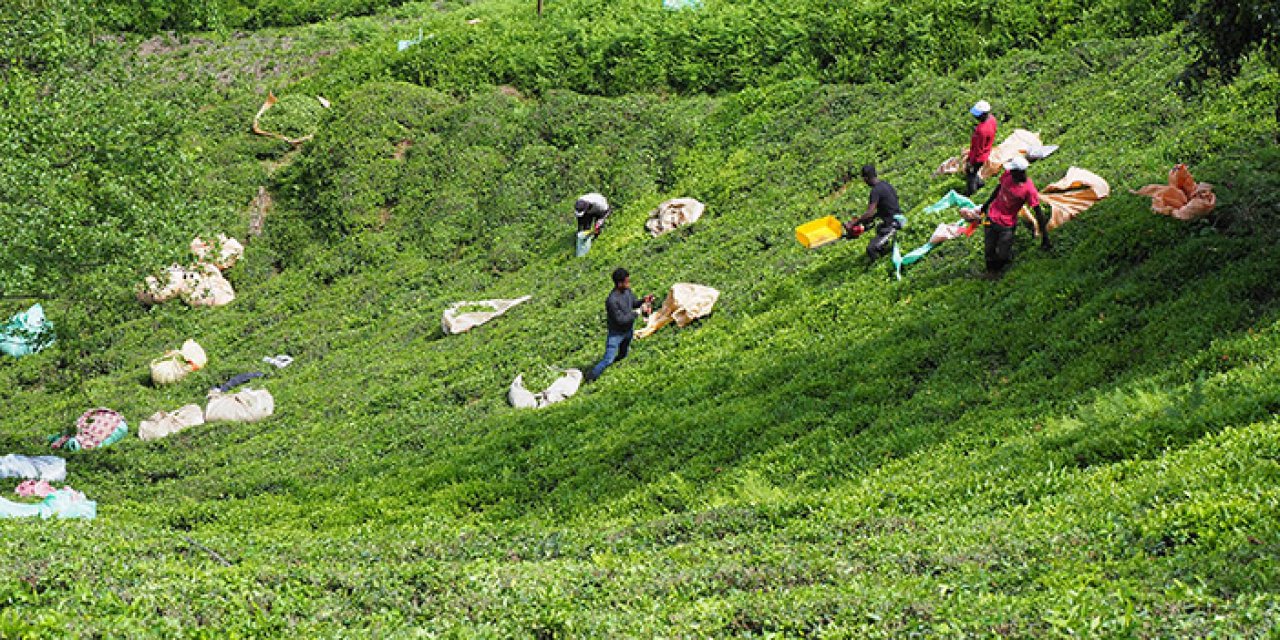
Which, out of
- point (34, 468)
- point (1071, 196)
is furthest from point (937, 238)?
point (34, 468)

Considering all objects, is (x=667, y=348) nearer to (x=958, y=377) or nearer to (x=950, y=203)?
(x=950, y=203)

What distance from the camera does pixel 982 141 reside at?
21969mm

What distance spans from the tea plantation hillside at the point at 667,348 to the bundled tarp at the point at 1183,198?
377 mm

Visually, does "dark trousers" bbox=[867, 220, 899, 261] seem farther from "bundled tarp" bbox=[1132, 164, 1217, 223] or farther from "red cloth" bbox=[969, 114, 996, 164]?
"bundled tarp" bbox=[1132, 164, 1217, 223]

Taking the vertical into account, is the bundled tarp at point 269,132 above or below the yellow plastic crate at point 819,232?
below

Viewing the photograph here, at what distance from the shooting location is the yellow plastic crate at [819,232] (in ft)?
74.7

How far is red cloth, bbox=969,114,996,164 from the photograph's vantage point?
21.9m

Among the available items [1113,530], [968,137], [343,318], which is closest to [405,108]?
[343,318]

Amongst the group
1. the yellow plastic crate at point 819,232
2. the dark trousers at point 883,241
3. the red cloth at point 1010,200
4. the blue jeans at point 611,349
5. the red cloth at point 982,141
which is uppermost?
the red cloth at point 1010,200

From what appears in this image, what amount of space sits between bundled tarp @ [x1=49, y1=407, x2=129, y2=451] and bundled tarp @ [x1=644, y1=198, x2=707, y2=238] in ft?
41.9

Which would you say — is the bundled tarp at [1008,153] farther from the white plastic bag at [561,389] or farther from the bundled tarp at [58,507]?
the bundled tarp at [58,507]

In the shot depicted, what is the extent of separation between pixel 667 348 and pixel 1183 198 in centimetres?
905

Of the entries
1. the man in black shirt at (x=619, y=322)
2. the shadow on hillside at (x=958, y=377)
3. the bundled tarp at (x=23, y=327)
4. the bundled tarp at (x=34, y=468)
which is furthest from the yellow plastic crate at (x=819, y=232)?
the bundled tarp at (x=23, y=327)

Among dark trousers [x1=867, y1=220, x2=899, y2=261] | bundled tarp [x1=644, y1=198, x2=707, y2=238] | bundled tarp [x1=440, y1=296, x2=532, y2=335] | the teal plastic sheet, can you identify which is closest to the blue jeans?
dark trousers [x1=867, y1=220, x2=899, y2=261]
